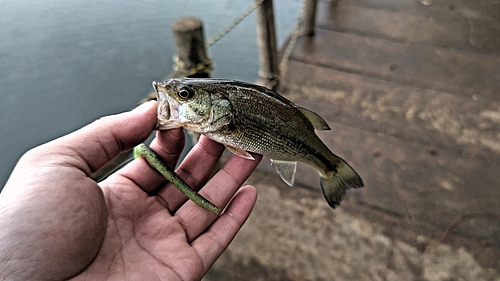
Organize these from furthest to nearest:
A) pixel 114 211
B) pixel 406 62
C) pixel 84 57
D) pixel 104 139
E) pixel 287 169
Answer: pixel 84 57, pixel 406 62, pixel 287 169, pixel 114 211, pixel 104 139

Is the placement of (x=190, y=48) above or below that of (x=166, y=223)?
above

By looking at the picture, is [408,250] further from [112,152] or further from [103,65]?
[103,65]

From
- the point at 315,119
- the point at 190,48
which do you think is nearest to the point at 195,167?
the point at 315,119

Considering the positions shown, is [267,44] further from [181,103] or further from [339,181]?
[181,103]

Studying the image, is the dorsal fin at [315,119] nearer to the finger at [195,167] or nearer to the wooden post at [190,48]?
the finger at [195,167]

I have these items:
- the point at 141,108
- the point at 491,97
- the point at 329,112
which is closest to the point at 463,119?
the point at 491,97

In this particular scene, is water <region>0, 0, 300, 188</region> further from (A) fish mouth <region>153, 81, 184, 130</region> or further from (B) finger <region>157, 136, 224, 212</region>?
(A) fish mouth <region>153, 81, 184, 130</region>

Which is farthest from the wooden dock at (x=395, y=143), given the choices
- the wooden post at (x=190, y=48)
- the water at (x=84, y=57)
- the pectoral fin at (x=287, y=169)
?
the water at (x=84, y=57)

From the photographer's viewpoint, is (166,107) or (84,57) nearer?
(166,107)
